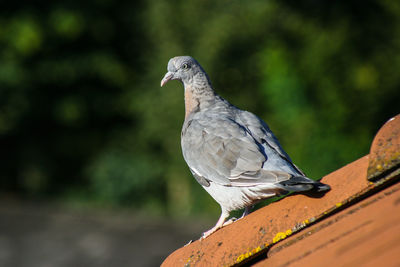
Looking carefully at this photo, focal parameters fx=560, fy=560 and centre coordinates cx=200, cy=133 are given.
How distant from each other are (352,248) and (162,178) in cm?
1189

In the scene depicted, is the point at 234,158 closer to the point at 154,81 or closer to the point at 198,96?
the point at 198,96

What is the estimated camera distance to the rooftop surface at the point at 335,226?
61.0 inches

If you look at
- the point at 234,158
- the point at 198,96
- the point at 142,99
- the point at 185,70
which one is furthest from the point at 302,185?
the point at 142,99

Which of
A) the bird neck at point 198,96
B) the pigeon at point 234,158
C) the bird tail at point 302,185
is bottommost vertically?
the bird tail at point 302,185

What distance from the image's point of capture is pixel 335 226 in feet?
5.84

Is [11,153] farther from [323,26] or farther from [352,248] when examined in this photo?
[352,248]

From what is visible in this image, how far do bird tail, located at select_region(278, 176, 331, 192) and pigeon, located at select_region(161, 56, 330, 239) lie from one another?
39mm

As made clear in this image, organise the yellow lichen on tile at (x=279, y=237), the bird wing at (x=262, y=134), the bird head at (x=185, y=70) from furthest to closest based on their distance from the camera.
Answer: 1. the bird head at (x=185, y=70)
2. the bird wing at (x=262, y=134)
3. the yellow lichen on tile at (x=279, y=237)

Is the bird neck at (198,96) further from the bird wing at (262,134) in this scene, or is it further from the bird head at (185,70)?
the bird wing at (262,134)

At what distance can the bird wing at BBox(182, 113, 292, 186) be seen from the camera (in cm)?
301

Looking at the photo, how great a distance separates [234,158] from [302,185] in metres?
1.06

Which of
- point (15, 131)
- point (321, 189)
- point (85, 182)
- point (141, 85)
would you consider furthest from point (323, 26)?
point (321, 189)

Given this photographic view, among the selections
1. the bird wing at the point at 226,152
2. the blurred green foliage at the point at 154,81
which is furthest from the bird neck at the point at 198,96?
the blurred green foliage at the point at 154,81

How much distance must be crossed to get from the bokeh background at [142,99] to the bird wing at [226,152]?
394 cm
